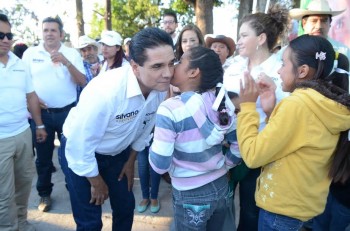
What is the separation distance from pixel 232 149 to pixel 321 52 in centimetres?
71

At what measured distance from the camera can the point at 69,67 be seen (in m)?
3.62

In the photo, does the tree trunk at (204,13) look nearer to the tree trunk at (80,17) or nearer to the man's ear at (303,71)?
the tree trunk at (80,17)

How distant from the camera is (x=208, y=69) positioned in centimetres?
169

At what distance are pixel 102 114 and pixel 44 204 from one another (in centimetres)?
220

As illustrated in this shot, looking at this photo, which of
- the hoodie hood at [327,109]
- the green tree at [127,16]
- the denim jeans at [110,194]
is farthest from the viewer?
the green tree at [127,16]

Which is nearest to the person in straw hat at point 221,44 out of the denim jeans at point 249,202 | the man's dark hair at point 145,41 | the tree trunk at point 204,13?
the denim jeans at point 249,202

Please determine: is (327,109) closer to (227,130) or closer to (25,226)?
(227,130)

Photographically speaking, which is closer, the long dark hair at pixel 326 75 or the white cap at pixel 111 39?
the long dark hair at pixel 326 75

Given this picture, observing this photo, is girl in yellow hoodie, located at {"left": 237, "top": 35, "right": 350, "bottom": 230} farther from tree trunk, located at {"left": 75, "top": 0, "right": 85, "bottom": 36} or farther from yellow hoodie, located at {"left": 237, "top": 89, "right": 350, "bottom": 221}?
tree trunk, located at {"left": 75, "top": 0, "right": 85, "bottom": 36}

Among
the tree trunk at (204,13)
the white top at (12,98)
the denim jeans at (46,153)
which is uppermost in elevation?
the tree trunk at (204,13)

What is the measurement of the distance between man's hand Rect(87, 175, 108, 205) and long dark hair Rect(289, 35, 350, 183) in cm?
136

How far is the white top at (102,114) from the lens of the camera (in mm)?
1812

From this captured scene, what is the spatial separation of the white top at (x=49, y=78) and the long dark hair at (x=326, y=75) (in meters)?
2.83

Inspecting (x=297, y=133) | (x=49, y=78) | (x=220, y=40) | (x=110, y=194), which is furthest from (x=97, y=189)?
(x=49, y=78)
